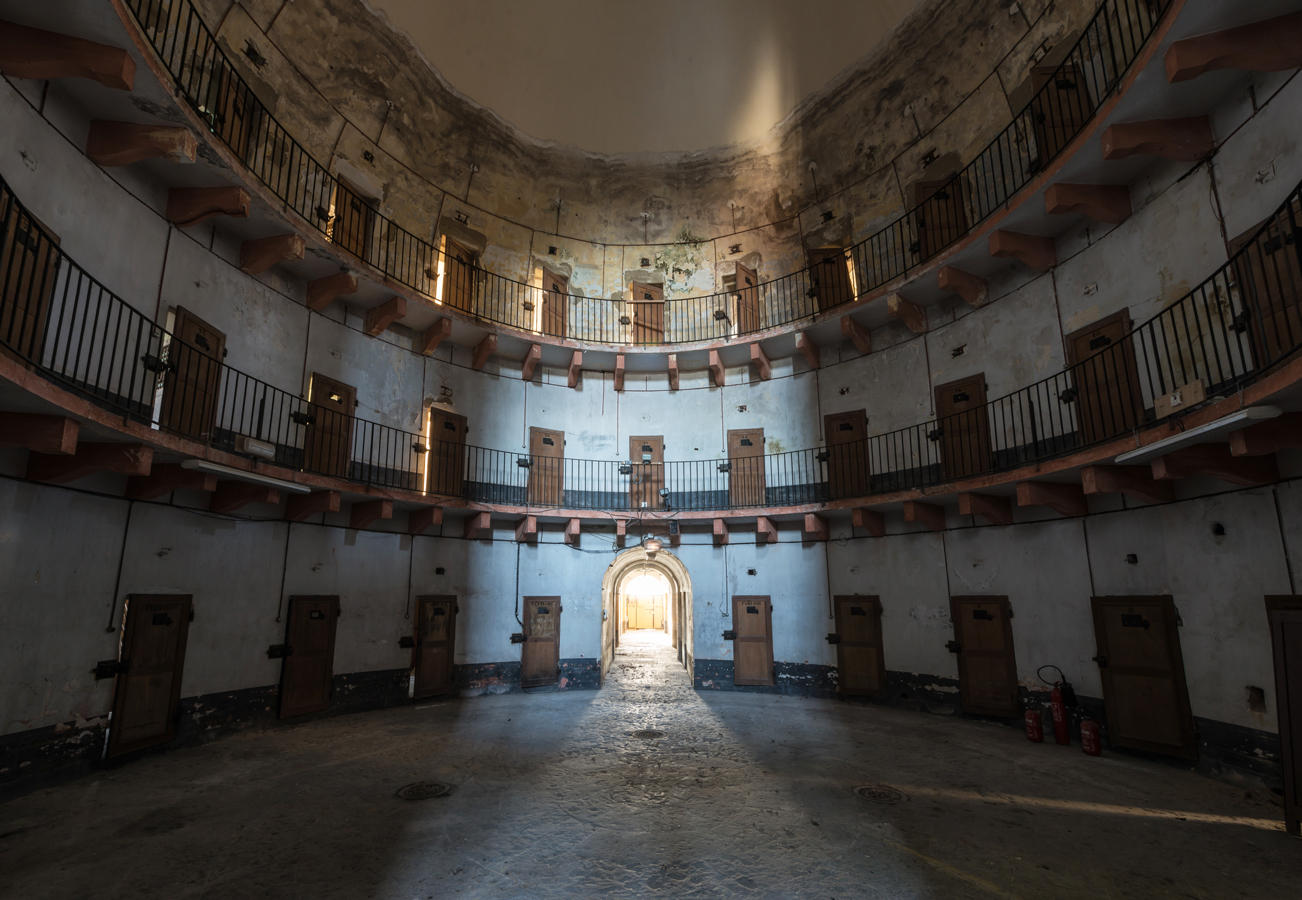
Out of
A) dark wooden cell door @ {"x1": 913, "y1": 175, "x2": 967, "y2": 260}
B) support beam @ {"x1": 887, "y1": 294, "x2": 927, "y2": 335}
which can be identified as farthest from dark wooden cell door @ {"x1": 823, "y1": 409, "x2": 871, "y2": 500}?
dark wooden cell door @ {"x1": 913, "y1": 175, "x2": 967, "y2": 260}

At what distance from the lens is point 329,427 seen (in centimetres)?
1250

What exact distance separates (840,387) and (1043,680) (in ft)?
24.4

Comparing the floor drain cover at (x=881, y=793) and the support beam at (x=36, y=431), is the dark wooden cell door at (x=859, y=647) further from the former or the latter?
the support beam at (x=36, y=431)

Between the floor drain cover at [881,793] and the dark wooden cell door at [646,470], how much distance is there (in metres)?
9.37

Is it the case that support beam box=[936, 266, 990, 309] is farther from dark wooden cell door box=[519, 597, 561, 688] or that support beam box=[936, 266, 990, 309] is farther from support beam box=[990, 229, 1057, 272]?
dark wooden cell door box=[519, 597, 561, 688]

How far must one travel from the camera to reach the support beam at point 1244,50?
6.24 metres

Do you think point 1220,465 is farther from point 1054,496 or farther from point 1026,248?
point 1026,248

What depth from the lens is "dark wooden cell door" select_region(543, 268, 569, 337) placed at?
1714 cm

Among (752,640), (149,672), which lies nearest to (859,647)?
(752,640)

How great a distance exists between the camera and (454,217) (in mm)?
15984

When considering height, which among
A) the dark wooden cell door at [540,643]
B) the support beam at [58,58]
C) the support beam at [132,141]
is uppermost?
the support beam at [132,141]

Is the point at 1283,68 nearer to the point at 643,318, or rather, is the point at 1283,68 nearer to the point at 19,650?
the point at 643,318

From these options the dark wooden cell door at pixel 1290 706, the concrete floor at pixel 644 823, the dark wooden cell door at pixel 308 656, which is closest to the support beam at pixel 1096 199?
the dark wooden cell door at pixel 1290 706

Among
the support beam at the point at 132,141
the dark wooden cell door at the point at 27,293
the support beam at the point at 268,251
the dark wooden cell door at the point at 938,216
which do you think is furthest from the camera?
the dark wooden cell door at the point at 938,216
